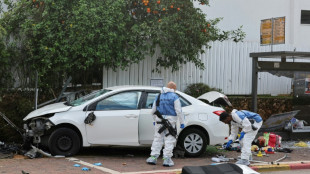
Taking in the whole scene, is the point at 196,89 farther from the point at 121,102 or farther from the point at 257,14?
the point at 257,14

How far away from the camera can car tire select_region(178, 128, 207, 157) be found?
988 cm

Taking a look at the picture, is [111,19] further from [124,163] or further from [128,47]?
[124,163]

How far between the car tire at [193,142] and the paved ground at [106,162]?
7.1 inches

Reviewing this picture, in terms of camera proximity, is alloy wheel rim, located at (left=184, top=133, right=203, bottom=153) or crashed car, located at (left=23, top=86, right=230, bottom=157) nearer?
crashed car, located at (left=23, top=86, right=230, bottom=157)

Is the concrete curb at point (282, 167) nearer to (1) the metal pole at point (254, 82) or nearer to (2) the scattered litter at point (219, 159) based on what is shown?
(2) the scattered litter at point (219, 159)

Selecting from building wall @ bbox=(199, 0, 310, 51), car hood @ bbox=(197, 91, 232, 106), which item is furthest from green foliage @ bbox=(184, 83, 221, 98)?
building wall @ bbox=(199, 0, 310, 51)

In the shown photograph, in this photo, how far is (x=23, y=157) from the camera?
9.41m

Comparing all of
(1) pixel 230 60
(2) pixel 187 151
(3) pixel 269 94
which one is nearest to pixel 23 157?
(2) pixel 187 151

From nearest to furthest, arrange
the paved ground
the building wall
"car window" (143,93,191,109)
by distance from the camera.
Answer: the paved ground, "car window" (143,93,191,109), the building wall

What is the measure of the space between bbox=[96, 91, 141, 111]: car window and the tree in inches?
79.5

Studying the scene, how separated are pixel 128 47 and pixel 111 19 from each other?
106 centimetres

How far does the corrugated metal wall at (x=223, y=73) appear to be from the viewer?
13.4 meters

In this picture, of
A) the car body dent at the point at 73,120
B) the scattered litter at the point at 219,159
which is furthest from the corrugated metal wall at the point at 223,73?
the scattered litter at the point at 219,159

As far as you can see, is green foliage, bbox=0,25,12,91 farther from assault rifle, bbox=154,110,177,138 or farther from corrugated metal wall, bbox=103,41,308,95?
assault rifle, bbox=154,110,177,138
